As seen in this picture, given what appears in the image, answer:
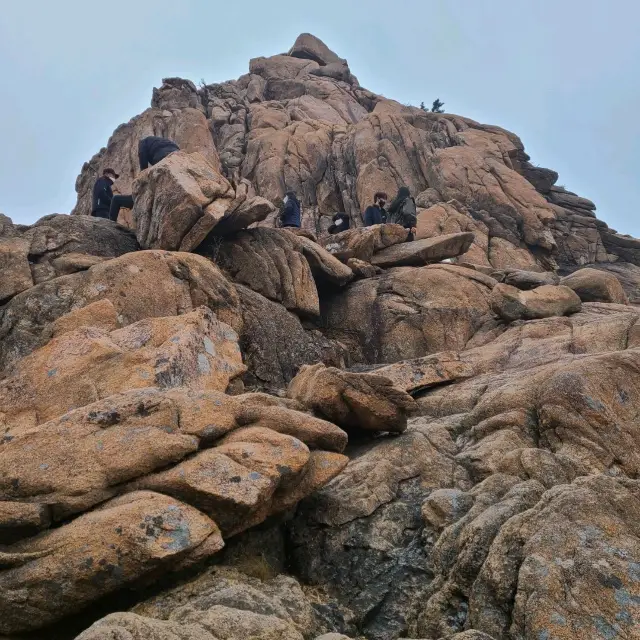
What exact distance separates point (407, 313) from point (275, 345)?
7984mm

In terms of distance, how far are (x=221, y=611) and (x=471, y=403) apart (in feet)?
38.4

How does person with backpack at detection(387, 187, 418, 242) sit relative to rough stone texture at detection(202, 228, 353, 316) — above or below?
above

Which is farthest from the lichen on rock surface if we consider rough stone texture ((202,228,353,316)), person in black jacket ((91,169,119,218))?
person in black jacket ((91,169,119,218))

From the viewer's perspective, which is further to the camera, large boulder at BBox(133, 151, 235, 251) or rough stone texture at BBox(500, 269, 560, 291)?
rough stone texture at BBox(500, 269, 560, 291)

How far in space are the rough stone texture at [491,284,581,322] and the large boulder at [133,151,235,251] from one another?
44.7 ft

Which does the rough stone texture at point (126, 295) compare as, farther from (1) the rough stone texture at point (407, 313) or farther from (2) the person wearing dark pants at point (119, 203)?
(2) the person wearing dark pants at point (119, 203)

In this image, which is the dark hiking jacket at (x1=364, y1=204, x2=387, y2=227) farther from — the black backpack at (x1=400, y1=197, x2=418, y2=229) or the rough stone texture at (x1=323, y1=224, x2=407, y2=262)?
the rough stone texture at (x1=323, y1=224, x2=407, y2=262)

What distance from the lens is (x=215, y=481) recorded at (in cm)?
1116

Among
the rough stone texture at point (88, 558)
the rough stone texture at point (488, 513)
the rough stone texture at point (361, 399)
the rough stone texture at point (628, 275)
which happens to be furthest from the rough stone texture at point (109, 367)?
the rough stone texture at point (628, 275)

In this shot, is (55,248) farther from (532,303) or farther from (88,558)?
(532,303)

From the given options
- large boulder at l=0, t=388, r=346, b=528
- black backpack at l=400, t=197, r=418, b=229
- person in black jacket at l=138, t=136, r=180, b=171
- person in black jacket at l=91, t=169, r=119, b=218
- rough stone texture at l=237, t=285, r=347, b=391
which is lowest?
large boulder at l=0, t=388, r=346, b=528

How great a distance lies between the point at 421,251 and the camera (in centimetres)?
3725

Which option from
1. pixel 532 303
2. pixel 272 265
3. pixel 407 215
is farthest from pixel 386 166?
pixel 532 303

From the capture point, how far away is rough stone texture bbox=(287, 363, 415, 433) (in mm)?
16594
